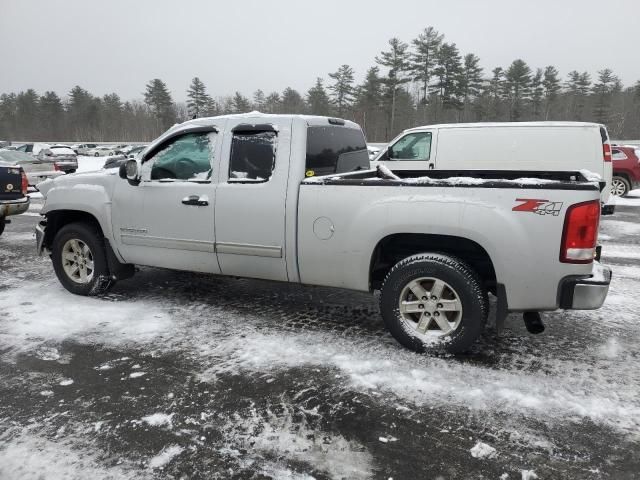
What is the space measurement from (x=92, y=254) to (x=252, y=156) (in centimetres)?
223

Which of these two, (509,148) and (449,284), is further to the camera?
(509,148)

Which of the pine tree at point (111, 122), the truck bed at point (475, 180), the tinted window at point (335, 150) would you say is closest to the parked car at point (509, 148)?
the tinted window at point (335, 150)

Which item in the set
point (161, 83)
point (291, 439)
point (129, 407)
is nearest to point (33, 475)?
point (129, 407)

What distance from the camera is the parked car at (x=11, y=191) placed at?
26.5ft

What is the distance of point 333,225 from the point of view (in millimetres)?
3945

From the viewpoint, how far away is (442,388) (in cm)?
325

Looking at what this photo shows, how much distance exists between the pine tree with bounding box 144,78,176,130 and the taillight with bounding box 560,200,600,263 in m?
83.0

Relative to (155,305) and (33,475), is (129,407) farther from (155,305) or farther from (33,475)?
(155,305)

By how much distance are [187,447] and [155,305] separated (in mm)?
2604

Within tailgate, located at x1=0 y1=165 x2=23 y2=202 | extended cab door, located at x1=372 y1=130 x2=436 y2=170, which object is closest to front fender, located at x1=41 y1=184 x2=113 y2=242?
tailgate, located at x1=0 y1=165 x2=23 y2=202

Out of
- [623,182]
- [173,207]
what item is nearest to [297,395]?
[173,207]

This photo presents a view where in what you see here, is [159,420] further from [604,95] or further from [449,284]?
[604,95]

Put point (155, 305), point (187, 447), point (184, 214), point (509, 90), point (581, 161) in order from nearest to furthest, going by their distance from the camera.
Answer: point (187, 447)
point (184, 214)
point (155, 305)
point (581, 161)
point (509, 90)

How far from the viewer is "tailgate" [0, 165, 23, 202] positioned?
812cm
